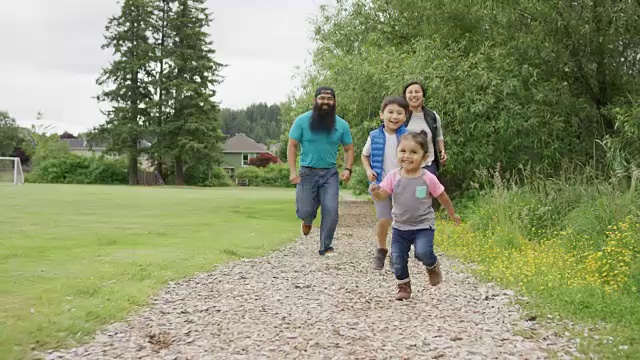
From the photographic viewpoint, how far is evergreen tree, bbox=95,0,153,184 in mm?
45500

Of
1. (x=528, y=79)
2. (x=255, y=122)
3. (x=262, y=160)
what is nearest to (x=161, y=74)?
(x=262, y=160)

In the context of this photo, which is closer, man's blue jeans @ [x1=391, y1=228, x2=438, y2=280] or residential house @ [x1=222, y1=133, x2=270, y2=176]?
man's blue jeans @ [x1=391, y1=228, x2=438, y2=280]

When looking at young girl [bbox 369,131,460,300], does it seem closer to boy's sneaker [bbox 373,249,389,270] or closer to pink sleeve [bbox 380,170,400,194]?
pink sleeve [bbox 380,170,400,194]

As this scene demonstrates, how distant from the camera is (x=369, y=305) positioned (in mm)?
4789

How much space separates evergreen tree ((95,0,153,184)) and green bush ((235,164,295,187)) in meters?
11.1

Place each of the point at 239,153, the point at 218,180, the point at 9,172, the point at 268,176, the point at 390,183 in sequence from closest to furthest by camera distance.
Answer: the point at 390,183 → the point at 9,172 → the point at 218,180 → the point at 268,176 → the point at 239,153

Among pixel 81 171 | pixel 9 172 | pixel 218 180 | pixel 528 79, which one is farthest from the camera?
pixel 218 180

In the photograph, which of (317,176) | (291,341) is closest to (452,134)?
(317,176)

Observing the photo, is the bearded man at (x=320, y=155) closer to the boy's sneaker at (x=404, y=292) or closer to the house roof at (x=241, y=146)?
the boy's sneaker at (x=404, y=292)

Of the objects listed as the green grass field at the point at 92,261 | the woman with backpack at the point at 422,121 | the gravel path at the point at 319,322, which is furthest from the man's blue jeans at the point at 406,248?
the green grass field at the point at 92,261

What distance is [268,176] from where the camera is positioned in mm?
54406

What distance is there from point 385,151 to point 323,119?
4.19ft

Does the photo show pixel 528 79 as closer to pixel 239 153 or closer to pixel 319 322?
pixel 319 322

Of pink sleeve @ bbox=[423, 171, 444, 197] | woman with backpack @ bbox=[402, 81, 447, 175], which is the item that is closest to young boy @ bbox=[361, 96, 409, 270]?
woman with backpack @ bbox=[402, 81, 447, 175]
